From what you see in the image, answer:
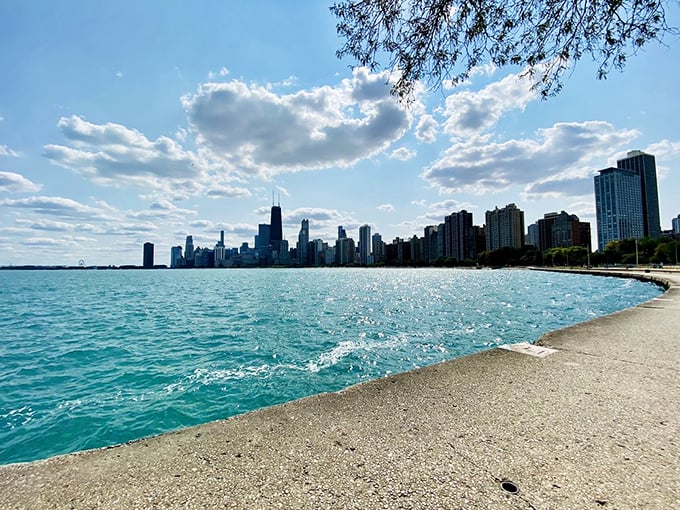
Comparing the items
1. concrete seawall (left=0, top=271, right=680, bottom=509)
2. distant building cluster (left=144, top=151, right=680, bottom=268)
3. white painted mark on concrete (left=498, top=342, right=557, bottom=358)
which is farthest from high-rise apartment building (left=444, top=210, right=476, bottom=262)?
concrete seawall (left=0, top=271, right=680, bottom=509)

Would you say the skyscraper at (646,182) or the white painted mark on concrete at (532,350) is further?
the skyscraper at (646,182)

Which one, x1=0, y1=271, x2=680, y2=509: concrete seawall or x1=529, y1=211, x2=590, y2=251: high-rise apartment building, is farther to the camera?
x1=529, y1=211, x2=590, y2=251: high-rise apartment building

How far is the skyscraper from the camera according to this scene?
119500 millimetres

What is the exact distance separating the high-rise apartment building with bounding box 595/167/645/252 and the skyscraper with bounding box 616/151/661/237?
264 centimetres

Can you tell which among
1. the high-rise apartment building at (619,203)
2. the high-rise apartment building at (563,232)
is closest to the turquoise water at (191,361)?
the high-rise apartment building at (619,203)

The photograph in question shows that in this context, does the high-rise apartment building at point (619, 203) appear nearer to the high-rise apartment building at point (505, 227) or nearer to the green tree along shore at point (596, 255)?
the green tree along shore at point (596, 255)

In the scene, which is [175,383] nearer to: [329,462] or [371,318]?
[329,462]

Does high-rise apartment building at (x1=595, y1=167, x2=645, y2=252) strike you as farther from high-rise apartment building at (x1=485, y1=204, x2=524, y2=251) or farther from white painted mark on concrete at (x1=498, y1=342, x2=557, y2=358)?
white painted mark on concrete at (x1=498, y1=342, x2=557, y2=358)

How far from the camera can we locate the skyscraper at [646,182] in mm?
119500

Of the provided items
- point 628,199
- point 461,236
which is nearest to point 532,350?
point 628,199

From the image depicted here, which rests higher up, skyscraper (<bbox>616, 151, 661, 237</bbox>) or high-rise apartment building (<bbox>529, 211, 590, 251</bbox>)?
skyscraper (<bbox>616, 151, 661, 237</bbox>)

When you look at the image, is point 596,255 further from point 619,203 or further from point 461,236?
point 461,236

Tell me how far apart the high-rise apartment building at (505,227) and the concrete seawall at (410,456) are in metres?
159

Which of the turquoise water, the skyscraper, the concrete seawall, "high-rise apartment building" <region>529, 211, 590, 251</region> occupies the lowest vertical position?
the turquoise water
